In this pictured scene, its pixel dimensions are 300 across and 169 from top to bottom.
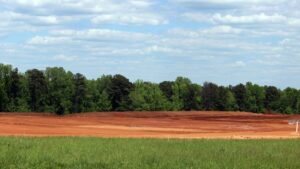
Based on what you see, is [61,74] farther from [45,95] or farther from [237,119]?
[237,119]

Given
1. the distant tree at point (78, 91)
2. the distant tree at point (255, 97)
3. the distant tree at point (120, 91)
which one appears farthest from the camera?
the distant tree at point (255, 97)

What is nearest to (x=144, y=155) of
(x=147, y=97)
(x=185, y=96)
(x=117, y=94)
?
(x=117, y=94)

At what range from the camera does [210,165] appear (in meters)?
16.2

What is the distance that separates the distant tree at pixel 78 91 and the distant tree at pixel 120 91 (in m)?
3.33

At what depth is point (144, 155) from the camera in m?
18.1

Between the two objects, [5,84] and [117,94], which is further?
[117,94]

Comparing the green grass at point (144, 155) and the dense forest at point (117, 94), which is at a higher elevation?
the dense forest at point (117, 94)

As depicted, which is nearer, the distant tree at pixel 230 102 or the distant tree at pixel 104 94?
the distant tree at pixel 104 94

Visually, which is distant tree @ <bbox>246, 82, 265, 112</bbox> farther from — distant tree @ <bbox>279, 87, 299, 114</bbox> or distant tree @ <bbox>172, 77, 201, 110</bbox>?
distant tree @ <bbox>172, 77, 201, 110</bbox>

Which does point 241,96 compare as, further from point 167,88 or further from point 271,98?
point 167,88

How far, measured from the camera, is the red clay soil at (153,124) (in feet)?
114

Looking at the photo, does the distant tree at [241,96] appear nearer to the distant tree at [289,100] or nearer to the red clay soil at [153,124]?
the distant tree at [289,100]

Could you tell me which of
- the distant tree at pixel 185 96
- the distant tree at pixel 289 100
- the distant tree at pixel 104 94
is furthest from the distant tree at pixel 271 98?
the distant tree at pixel 104 94

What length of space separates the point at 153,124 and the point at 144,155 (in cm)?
2619
